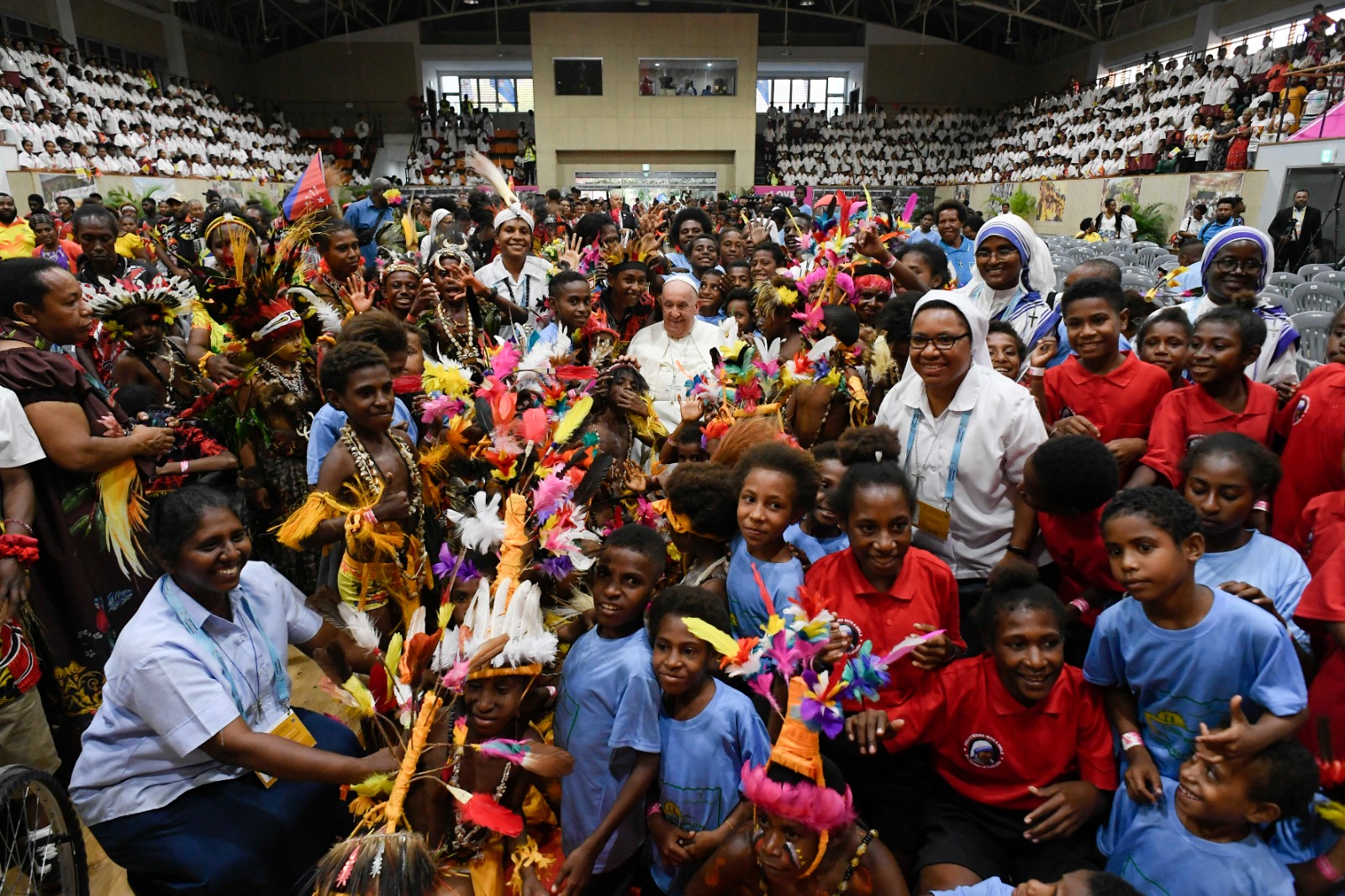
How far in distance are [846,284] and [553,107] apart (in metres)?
20.6

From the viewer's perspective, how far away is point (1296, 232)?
9734mm

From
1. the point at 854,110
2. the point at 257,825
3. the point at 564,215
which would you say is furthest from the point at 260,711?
the point at 854,110

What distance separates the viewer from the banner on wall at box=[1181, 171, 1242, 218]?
38.8 feet

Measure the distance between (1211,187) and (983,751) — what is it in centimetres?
1374

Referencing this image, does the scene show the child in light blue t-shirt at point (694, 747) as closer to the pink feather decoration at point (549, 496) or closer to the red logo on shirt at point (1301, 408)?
the pink feather decoration at point (549, 496)

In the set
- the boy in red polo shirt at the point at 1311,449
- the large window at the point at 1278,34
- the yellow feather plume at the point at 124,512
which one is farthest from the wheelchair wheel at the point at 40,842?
the large window at the point at 1278,34

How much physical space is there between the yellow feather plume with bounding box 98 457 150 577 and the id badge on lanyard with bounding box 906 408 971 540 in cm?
267

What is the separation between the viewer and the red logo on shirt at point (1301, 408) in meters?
2.40

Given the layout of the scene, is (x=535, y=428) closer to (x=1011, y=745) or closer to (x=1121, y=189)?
(x=1011, y=745)

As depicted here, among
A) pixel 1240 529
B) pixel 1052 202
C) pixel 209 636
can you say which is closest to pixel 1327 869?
pixel 1240 529

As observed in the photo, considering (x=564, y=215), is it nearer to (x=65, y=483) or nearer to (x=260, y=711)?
(x=65, y=483)

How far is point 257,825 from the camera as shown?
78.4 inches

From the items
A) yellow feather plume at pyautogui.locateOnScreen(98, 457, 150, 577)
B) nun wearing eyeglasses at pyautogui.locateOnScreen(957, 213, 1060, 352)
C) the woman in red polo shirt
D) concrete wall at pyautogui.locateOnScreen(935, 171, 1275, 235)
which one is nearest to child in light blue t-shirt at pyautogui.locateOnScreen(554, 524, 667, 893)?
A: the woman in red polo shirt

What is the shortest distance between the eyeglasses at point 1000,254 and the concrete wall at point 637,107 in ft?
67.5
